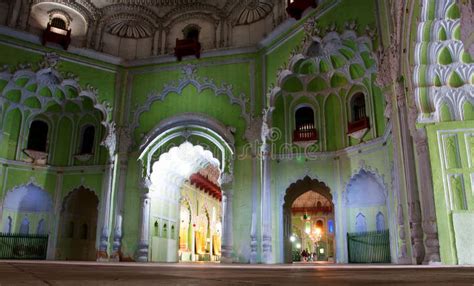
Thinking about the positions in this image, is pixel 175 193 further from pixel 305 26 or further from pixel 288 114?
pixel 305 26

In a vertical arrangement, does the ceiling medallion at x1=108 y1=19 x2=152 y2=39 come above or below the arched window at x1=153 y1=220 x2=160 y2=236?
above

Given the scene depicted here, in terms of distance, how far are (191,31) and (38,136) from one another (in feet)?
26.7

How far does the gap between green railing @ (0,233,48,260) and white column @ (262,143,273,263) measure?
9.47m

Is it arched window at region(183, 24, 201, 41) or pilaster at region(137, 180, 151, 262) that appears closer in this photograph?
pilaster at region(137, 180, 151, 262)

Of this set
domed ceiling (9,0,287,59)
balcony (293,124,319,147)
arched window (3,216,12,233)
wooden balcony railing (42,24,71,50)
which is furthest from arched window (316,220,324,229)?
wooden balcony railing (42,24,71,50)

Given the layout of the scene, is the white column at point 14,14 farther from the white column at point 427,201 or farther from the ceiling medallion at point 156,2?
the white column at point 427,201

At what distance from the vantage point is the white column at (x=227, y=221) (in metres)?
13.8

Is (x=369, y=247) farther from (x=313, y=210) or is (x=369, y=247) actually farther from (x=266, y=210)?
(x=313, y=210)

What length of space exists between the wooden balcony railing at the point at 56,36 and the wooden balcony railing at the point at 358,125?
1116 cm

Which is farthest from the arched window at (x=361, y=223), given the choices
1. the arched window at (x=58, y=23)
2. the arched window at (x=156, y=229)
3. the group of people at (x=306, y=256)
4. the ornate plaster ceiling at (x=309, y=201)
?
the ornate plaster ceiling at (x=309, y=201)

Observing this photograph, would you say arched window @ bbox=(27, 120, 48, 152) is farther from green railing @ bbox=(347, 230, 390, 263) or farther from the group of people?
the group of people

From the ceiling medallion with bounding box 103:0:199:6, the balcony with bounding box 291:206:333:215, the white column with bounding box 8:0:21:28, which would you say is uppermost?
the ceiling medallion with bounding box 103:0:199:6

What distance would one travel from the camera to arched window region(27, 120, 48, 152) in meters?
17.8

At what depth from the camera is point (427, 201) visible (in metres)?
8.24
